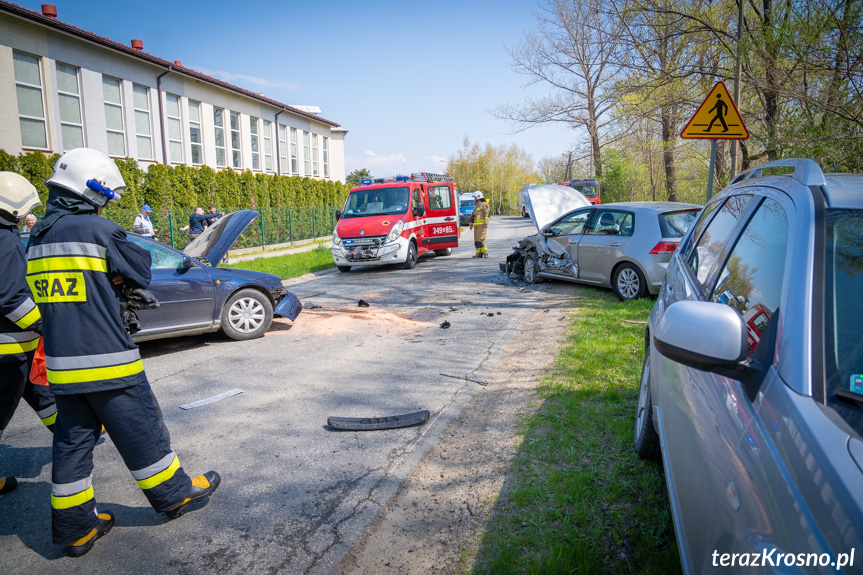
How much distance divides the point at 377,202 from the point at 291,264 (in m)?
Answer: 3.02

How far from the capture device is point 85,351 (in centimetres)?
283

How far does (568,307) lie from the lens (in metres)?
9.20

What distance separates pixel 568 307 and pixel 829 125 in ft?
14.3

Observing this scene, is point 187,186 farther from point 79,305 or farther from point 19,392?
point 79,305

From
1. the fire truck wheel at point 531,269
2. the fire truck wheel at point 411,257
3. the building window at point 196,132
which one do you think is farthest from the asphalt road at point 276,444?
the building window at point 196,132

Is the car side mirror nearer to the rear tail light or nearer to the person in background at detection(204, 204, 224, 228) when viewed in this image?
the rear tail light

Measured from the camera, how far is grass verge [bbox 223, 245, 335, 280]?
14461 millimetres

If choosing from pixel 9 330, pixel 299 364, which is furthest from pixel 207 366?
pixel 9 330

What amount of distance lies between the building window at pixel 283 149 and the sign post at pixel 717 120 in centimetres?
2609

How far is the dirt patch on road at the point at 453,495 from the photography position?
111 inches

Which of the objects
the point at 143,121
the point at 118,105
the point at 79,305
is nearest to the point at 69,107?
the point at 118,105

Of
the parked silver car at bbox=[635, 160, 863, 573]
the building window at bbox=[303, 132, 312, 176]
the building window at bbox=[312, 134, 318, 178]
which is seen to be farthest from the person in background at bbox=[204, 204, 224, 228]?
the building window at bbox=[312, 134, 318, 178]

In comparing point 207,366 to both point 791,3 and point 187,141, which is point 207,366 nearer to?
point 791,3

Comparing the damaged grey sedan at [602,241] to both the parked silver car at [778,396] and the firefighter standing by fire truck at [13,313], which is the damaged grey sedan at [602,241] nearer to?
the parked silver car at [778,396]
